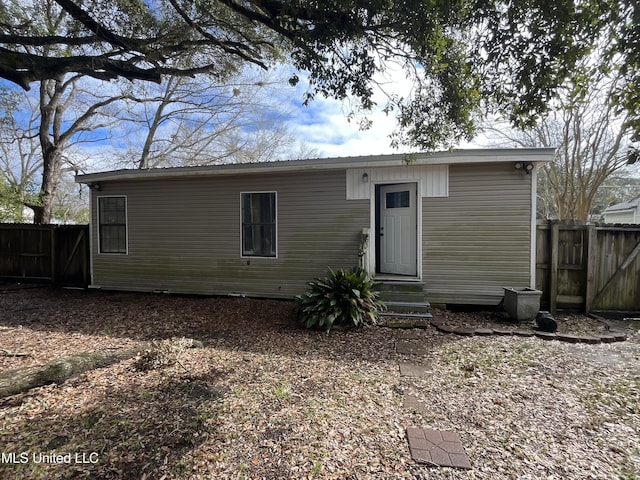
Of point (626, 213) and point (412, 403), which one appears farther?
point (626, 213)

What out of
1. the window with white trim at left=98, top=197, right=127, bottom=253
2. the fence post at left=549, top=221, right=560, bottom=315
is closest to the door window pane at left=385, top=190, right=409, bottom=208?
the fence post at left=549, top=221, right=560, bottom=315

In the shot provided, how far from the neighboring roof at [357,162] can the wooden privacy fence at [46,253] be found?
1.89 meters

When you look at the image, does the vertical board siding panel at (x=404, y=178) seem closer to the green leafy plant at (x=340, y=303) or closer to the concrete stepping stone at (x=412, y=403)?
the green leafy plant at (x=340, y=303)

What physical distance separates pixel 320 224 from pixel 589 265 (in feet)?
15.5

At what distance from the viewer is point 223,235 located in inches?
285

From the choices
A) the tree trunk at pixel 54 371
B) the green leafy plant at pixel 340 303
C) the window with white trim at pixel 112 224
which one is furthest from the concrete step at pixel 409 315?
the window with white trim at pixel 112 224

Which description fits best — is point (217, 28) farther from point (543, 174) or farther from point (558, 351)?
point (543, 174)

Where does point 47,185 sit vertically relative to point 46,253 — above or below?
above

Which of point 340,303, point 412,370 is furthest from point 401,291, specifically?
point 412,370

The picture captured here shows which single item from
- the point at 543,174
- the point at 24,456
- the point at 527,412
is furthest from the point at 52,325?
the point at 543,174

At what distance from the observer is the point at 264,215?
7023mm

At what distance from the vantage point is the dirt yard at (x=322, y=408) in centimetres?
205

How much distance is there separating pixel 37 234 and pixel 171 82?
7701 millimetres

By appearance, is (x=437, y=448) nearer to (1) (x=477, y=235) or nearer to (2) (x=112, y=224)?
(1) (x=477, y=235)
